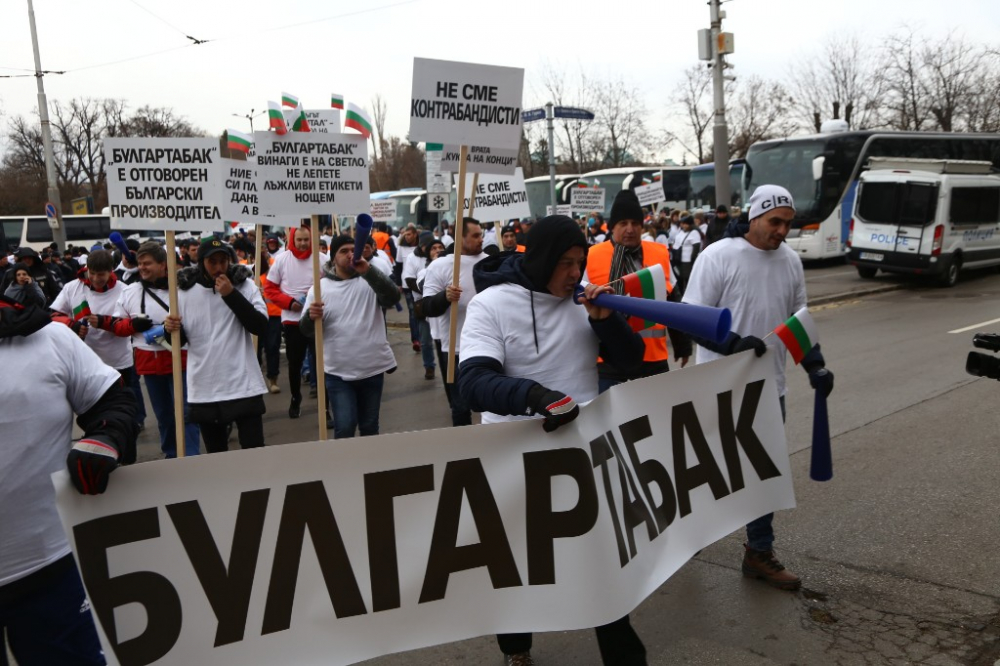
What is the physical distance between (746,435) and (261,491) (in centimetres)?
216

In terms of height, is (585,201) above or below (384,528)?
above

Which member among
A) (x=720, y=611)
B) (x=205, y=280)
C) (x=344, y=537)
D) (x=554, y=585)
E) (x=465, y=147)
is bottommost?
(x=720, y=611)

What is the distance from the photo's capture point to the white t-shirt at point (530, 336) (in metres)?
3.35

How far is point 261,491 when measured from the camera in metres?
2.84

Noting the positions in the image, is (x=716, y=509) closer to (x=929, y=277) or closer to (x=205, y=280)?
(x=205, y=280)

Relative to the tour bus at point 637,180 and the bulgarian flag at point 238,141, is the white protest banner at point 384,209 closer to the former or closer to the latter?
the tour bus at point 637,180

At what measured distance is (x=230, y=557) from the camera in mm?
2809

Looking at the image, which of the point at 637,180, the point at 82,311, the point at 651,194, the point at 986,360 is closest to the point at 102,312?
the point at 82,311

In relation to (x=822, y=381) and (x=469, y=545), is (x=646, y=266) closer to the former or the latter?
(x=822, y=381)

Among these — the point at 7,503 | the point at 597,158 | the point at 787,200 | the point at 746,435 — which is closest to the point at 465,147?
the point at 787,200

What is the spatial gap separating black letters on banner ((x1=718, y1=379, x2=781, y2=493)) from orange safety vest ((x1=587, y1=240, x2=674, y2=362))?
5.42ft

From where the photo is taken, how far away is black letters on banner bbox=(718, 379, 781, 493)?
12.5 feet

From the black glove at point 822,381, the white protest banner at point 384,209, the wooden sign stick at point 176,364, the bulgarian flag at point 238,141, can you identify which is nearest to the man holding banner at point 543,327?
the black glove at point 822,381

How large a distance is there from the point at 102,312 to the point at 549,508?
A: 6.15m
